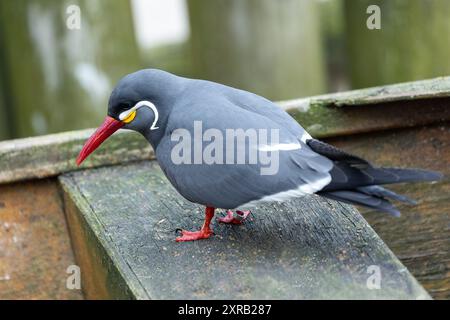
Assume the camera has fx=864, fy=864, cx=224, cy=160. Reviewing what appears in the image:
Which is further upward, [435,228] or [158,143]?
[158,143]

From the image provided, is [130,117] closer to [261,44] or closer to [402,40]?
[402,40]

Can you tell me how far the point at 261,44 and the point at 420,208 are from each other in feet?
9.94

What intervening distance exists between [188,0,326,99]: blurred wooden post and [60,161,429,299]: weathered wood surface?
9.82 ft

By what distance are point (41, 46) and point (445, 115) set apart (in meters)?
2.95

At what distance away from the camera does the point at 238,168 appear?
7.56 ft

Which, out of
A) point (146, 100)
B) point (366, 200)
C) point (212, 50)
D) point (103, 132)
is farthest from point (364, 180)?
point (212, 50)

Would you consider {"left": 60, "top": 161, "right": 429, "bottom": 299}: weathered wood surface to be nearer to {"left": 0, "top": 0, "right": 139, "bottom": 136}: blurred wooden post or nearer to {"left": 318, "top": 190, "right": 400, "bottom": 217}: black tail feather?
{"left": 318, "top": 190, "right": 400, "bottom": 217}: black tail feather

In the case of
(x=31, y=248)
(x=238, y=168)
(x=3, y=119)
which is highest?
(x=238, y=168)

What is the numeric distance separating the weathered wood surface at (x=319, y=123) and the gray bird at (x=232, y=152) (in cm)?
50

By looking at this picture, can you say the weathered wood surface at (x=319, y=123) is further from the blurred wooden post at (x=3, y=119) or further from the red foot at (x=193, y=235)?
the blurred wooden post at (x=3, y=119)

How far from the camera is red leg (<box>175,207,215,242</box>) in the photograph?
2.44 meters

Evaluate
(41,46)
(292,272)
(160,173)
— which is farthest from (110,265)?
(41,46)

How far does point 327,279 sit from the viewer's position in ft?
6.84

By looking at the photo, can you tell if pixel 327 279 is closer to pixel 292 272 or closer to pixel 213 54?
pixel 292 272
